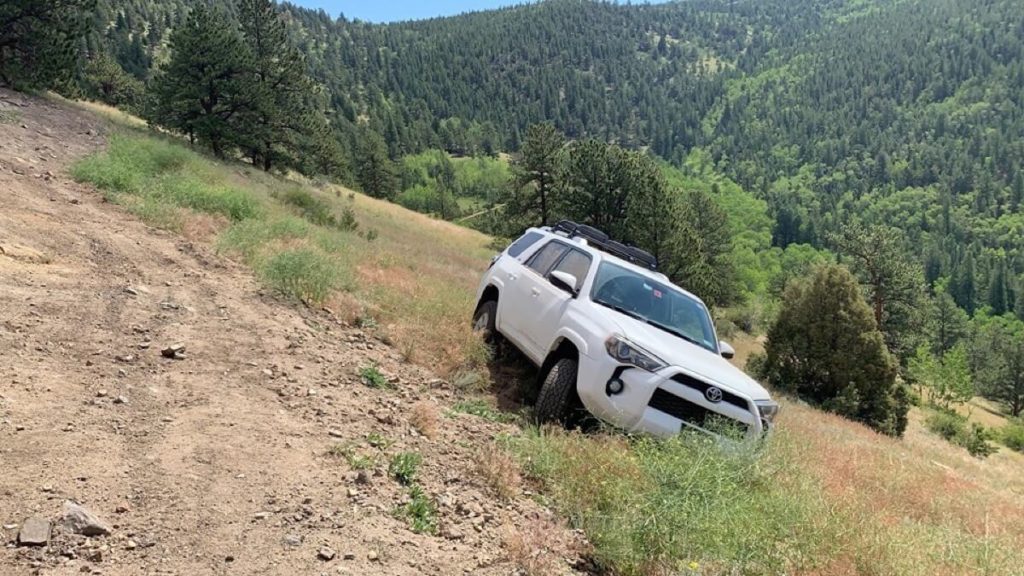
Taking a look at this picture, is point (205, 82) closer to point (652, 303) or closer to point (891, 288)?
point (652, 303)

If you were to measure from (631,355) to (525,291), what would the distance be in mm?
2119

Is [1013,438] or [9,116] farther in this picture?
[1013,438]

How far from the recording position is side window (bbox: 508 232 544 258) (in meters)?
8.23

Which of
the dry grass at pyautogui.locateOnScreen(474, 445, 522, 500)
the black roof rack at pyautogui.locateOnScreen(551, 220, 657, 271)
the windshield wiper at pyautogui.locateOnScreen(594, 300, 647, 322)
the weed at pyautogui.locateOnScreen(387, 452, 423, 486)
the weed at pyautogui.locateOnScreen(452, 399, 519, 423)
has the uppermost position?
the black roof rack at pyautogui.locateOnScreen(551, 220, 657, 271)

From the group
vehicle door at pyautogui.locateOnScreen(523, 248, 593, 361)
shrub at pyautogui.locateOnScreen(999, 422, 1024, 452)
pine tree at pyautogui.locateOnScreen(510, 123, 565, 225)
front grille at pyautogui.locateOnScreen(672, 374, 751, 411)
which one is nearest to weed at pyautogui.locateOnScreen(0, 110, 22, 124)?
vehicle door at pyautogui.locateOnScreen(523, 248, 593, 361)

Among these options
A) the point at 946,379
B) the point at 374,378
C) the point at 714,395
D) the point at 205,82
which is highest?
the point at 205,82

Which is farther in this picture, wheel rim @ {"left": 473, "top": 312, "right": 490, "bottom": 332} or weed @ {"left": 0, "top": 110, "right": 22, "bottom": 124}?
weed @ {"left": 0, "top": 110, "right": 22, "bottom": 124}

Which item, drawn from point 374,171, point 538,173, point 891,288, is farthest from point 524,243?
point 374,171

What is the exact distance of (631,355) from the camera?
5.29 metres

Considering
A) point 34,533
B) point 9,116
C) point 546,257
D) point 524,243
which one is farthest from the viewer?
point 9,116

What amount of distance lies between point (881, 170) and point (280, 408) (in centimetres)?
20160

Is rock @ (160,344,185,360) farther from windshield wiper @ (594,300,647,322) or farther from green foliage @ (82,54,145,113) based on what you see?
green foliage @ (82,54,145,113)

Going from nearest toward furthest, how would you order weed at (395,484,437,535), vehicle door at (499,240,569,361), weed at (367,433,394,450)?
weed at (395,484,437,535) < weed at (367,433,394,450) < vehicle door at (499,240,569,361)

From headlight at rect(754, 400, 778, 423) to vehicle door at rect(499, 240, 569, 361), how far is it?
2345 millimetres
